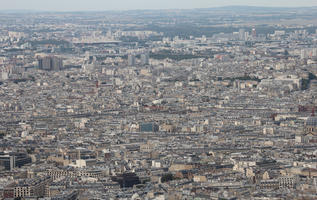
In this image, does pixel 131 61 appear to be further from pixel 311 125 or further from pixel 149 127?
pixel 311 125

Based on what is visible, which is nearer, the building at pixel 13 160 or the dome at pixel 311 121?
the building at pixel 13 160

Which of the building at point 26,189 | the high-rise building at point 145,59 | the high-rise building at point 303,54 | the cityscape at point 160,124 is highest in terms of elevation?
the building at point 26,189

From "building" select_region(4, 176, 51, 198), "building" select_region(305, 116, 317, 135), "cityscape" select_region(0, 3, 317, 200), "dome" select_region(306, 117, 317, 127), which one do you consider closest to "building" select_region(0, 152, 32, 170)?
"cityscape" select_region(0, 3, 317, 200)

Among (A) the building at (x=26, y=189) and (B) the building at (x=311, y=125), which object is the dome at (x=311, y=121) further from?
(A) the building at (x=26, y=189)

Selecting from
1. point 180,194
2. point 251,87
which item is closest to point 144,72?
point 251,87

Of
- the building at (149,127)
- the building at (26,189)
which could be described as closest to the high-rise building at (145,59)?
the building at (149,127)

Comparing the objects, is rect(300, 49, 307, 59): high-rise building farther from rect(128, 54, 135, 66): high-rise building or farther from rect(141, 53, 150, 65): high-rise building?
rect(128, 54, 135, 66): high-rise building

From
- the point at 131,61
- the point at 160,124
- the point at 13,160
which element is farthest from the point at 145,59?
the point at 13,160

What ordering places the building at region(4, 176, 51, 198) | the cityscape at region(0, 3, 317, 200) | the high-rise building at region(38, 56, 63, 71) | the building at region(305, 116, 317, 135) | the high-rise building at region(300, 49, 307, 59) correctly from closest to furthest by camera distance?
1. the building at region(4, 176, 51, 198)
2. the cityscape at region(0, 3, 317, 200)
3. the building at region(305, 116, 317, 135)
4. the high-rise building at region(38, 56, 63, 71)
5. the high-rise building at region(300, 49, 307, 59)
